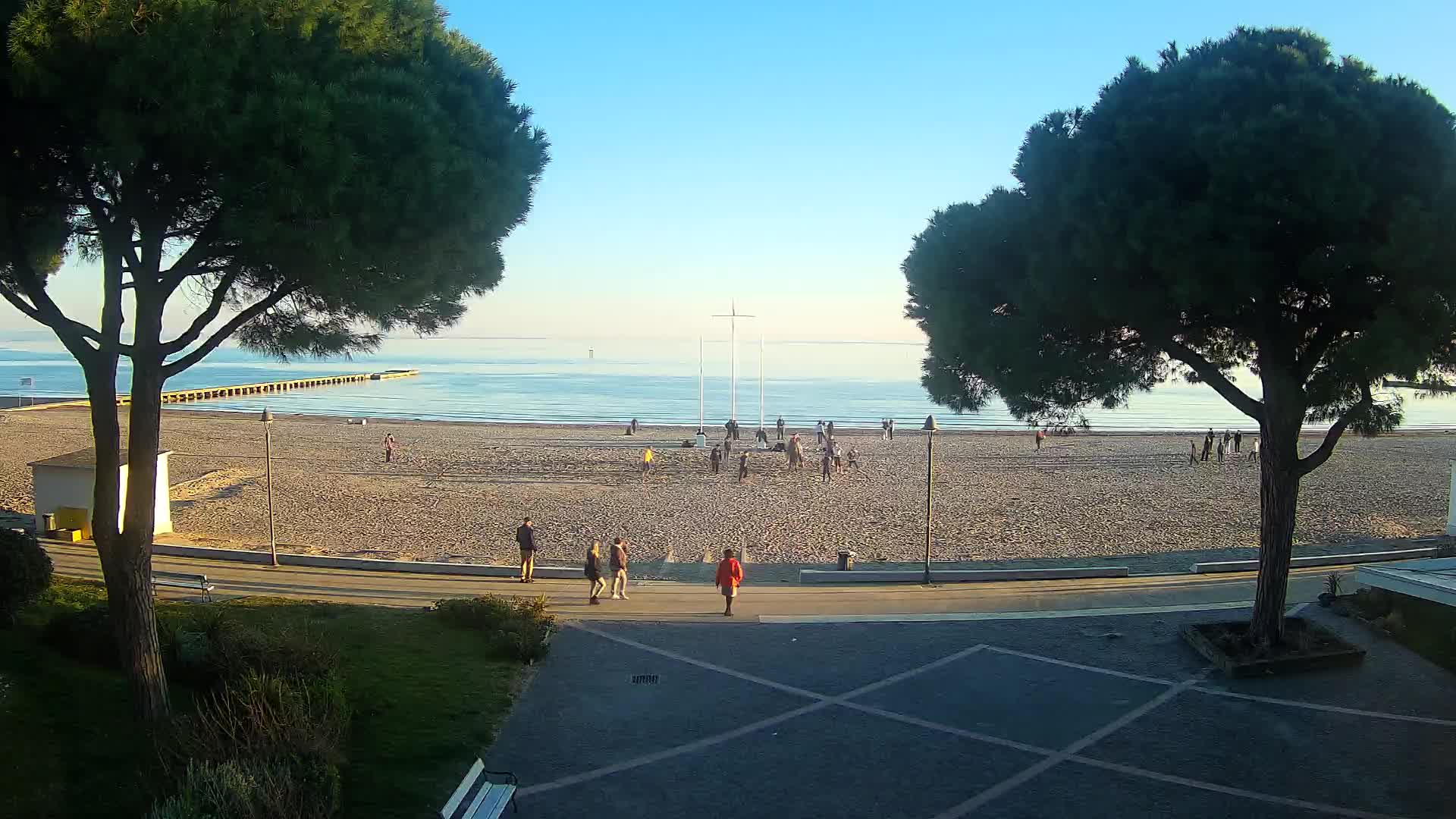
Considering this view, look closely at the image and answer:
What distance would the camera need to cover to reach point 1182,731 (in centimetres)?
916

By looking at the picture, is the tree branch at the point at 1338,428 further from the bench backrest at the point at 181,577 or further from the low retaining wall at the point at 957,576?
the bench backrest at the point at 181,577

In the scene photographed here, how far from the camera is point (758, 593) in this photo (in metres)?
15.3

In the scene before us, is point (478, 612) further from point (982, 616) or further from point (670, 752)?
point (982, 616)

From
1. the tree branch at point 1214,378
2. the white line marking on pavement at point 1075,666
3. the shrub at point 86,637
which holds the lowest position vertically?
the white line marking on pavement at point 1075,666

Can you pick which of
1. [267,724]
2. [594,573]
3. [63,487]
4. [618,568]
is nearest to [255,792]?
[267,724]

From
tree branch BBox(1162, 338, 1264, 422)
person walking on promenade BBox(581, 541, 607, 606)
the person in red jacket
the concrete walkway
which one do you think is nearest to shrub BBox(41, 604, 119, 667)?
the concrete walkway

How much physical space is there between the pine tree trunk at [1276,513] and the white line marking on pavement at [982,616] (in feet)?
7.76

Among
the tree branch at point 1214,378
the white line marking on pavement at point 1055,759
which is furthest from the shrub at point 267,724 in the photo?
the tree branch at point 1214,378

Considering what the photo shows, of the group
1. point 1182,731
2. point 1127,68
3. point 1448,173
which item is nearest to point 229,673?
point 1182,731

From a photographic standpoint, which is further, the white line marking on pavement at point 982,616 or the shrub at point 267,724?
the white line marking on pavement at point 982,616

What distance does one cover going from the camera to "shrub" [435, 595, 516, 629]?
12.2 metres

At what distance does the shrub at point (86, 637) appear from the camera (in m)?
8.64

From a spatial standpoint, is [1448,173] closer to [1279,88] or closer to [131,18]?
[1279,88]

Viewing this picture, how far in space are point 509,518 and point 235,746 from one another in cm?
1838
